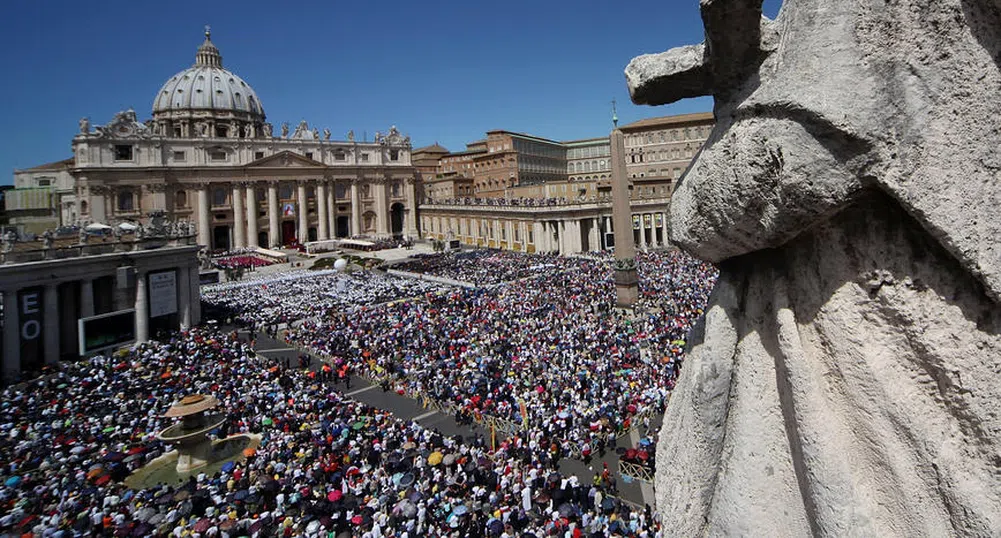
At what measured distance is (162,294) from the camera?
2733 centimetres

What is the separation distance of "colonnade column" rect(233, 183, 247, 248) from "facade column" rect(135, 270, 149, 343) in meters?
47.3

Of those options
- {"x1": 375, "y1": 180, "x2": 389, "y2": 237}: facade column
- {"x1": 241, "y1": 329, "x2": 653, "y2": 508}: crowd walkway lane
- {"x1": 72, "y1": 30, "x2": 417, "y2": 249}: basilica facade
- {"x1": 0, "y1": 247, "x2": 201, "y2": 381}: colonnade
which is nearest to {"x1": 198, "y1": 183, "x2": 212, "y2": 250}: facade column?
{"x1": 72, "y1": 30, "x2": 417, "y2": 249}: basilica facade

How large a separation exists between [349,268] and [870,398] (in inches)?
1905

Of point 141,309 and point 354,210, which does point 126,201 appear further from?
point 141,309

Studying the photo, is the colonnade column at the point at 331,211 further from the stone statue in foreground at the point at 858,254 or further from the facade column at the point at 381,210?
the stone statue in foreground at the point at 858,254

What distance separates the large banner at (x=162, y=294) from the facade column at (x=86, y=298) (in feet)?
7.54

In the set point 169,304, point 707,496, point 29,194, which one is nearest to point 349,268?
point 169,304

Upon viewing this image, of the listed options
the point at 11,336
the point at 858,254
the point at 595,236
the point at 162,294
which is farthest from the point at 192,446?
the point at 595,236

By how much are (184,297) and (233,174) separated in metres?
47.3

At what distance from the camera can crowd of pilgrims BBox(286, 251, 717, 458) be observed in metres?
14.6

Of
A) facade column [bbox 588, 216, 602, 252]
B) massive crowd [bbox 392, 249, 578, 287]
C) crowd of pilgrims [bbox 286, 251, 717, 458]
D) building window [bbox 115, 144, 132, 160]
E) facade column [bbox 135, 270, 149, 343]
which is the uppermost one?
building window [bbox 115, 144, 132, 160]

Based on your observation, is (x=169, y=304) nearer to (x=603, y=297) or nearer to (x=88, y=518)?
(x=88, y=518)

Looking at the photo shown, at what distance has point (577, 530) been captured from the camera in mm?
9406

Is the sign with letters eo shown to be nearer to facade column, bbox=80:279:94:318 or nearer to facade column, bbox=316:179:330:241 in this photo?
facade column, bbox=80:279:94:318
